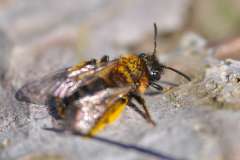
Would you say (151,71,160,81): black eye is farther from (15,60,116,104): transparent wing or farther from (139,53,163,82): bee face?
(15,60,116,104): transparent wing

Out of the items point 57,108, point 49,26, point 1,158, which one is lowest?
point 1,158

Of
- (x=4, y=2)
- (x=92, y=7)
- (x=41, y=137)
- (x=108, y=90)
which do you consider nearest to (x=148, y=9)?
(x=92, y=7)

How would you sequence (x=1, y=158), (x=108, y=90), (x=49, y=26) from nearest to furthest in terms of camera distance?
(x=1, y=158), (x=108, y=90), (x=49, y=26)

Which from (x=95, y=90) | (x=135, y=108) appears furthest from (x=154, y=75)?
(x=95, y=90)

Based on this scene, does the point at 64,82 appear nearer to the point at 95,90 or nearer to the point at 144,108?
the point at 95,90

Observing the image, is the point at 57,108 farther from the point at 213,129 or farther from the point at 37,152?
the point at 213,129

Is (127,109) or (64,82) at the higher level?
(64,82)

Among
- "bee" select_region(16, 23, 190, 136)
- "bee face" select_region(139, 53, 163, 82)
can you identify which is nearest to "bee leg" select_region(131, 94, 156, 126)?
"bee" select_region(16, 23, 190, 136)

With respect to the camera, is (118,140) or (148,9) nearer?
(118,140)

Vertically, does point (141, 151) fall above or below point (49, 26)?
below
